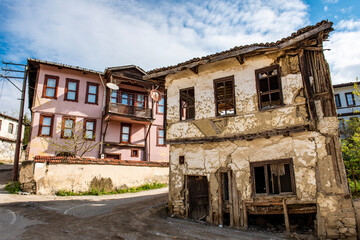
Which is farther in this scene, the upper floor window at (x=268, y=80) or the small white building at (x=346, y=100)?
the small white building at (x=346, y=100)

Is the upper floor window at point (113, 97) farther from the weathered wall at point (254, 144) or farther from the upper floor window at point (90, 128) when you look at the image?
the weathered wall at point (254, 144)

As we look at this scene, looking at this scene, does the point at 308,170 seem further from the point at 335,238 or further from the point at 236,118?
the point at 236,118

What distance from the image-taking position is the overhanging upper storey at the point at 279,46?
7.96 meters

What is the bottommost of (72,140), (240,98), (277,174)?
(277,174)

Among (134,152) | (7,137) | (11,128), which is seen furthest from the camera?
(11,128)

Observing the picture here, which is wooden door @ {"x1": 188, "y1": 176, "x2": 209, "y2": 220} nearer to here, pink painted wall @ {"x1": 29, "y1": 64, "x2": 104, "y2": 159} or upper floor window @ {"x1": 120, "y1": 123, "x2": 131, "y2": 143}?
pink painted wall @ {"x1": 29, "y1": 64, "x2": 104, "y2": 159}

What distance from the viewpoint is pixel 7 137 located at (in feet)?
99.5

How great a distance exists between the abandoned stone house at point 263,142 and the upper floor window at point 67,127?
35.5ft

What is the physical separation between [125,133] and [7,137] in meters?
19.2

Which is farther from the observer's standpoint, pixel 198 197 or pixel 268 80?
pixel 198 197

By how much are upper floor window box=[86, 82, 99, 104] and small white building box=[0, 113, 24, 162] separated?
16.6 meters

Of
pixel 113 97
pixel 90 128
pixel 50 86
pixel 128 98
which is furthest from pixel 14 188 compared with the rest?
pixel 128 98

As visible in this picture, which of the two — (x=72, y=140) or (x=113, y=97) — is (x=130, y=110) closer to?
(x=113, y=97)

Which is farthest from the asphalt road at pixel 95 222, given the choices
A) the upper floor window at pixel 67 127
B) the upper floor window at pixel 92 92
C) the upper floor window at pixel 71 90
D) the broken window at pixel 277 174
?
the upper floor window at pixel 92 92
